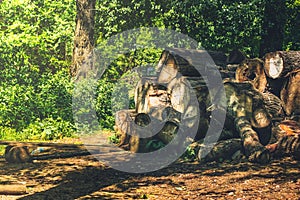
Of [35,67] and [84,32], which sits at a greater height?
[84,32]

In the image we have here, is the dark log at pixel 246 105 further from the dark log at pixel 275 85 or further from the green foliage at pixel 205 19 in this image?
the green foliage at pixel 205 19

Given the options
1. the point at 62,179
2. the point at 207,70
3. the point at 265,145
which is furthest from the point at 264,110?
the point at 62,179

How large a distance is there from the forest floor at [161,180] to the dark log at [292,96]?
1621 mm

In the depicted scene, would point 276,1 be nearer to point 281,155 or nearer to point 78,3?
point 78,3

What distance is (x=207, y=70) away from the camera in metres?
11.1

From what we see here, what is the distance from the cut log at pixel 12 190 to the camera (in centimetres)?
731

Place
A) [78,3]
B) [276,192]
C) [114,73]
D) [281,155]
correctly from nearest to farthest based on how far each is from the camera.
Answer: [276,192] → [281,155] → [78,3] → [114,73]

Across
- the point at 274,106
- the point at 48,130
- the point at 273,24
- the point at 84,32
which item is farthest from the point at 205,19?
the point at 274,106

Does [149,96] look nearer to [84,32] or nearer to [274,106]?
[274,106]

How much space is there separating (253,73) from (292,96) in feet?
4.21

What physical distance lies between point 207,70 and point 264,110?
1.91m

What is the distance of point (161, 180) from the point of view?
8156 mm

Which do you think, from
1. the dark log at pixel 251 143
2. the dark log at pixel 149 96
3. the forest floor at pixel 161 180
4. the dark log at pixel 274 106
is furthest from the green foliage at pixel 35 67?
the dark log at pixel 274 106

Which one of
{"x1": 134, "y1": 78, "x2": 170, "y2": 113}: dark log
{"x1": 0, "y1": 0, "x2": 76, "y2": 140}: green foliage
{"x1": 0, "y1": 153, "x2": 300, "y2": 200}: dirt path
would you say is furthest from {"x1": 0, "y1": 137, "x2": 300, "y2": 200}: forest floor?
{"x1": 0, "y1": 0, "x2": 76, "y2": 140}: green foliage
